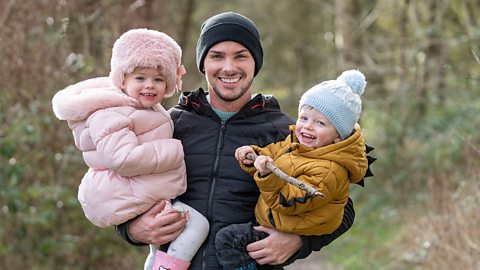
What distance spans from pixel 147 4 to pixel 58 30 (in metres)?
2.48

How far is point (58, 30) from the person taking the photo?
7.25 metres

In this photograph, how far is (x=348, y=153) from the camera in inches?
136

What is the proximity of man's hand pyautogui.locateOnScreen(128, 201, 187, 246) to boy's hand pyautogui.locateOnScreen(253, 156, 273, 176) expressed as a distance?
56cm

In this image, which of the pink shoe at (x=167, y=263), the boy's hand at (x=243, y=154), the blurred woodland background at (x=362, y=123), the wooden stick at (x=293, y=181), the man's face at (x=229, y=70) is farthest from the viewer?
the blurred woodland background at (x=362, y=123)

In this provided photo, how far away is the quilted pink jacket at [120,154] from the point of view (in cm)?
354

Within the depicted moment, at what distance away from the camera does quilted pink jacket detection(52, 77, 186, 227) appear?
3.54 meters

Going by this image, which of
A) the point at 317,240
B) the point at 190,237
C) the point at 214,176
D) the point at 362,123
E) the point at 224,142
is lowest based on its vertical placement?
the point at 362,123

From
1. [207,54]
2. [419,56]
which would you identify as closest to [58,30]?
[207,54]

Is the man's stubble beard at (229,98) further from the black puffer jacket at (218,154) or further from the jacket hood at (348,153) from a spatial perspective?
the jacket hood at (348,153)

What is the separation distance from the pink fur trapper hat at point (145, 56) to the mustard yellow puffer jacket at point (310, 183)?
621 millimetres

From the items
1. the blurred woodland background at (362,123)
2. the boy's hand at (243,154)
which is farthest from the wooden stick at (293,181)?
the blurred woodland background at (362,123)

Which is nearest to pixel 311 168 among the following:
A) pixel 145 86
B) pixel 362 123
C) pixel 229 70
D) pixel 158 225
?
pixel 229 70

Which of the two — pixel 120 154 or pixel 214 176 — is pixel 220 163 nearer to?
pixel 214 176

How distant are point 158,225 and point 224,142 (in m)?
0.54
